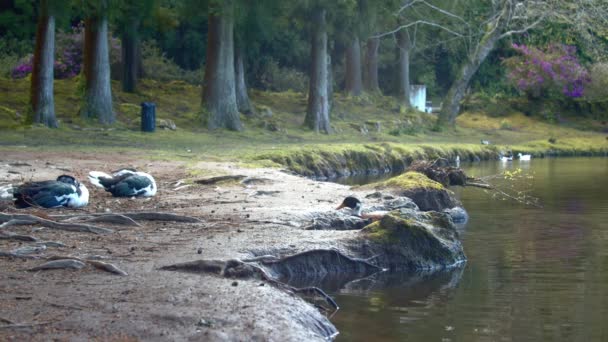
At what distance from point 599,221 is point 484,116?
1210 inches

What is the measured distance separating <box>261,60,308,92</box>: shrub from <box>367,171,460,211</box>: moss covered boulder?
28350 mm

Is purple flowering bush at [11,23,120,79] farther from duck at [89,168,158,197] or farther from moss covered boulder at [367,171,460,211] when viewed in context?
duck at [89,168,158,197]

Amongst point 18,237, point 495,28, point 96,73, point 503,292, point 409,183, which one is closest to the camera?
point 18,237

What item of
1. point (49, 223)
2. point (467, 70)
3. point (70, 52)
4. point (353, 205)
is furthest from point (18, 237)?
point (467, 70)

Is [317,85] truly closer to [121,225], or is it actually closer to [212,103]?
[212,103]

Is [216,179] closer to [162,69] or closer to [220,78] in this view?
[220,78]

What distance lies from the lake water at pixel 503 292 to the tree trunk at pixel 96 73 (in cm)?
1320

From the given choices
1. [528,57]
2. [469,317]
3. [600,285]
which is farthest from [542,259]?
[528,57]

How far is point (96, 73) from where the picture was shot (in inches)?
1058

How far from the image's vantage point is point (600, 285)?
35.8ft

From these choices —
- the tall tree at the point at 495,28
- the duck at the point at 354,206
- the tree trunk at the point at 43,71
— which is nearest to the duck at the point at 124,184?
the duck at the point at 354,206

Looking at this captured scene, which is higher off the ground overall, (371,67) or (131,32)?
(131,32)

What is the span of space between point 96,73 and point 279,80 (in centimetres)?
1885

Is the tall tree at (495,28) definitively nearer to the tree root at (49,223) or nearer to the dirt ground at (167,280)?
the dirt ground at (167,280)
